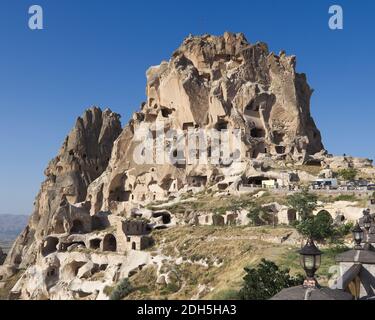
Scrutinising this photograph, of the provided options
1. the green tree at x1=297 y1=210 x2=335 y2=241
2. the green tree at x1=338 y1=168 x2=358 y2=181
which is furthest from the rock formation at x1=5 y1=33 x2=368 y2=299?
the green tree at x1=297 y1=210 x2=335 y2=241

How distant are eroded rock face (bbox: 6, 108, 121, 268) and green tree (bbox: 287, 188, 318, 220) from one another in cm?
4616

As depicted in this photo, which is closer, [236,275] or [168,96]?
[236,275]

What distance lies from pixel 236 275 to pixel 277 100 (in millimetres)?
46525

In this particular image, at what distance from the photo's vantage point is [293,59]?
7575cm

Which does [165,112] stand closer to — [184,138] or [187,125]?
[187,125]

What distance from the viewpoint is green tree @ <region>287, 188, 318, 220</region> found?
1686 inches

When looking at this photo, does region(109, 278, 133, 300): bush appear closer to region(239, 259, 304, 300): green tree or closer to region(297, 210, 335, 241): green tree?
region(297, 210, 335, 241): green tree

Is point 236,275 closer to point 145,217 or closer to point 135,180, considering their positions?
point 145,217

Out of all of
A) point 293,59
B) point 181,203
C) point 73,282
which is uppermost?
point 293,59

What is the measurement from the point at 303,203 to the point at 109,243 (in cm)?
2026

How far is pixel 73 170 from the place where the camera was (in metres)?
87.8

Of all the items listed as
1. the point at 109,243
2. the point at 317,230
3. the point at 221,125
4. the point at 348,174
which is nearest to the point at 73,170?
the point at 221,125
